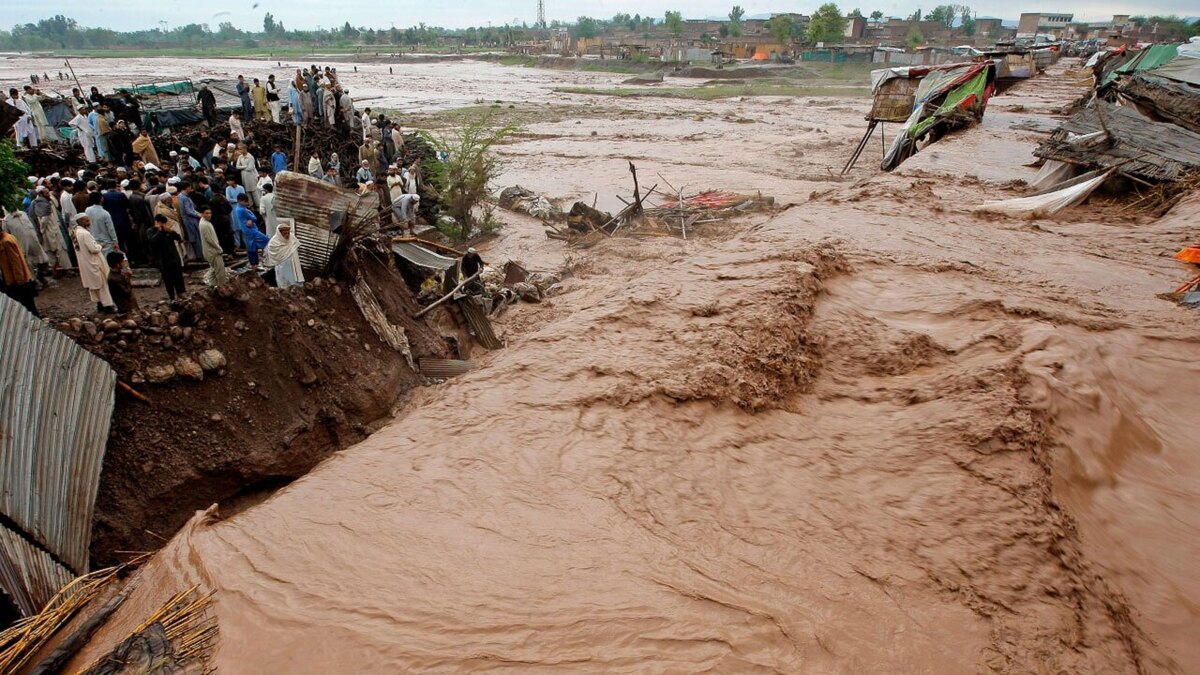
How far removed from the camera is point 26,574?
4.05m

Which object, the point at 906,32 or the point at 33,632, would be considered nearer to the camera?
the point at 33,632

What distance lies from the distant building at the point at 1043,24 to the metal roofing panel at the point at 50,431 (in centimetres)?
8550

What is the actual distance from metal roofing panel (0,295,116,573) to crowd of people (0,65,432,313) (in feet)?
7.35

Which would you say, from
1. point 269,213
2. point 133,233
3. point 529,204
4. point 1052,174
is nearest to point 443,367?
point 269,213

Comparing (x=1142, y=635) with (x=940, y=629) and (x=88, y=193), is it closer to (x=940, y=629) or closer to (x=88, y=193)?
(x=940, y=629)

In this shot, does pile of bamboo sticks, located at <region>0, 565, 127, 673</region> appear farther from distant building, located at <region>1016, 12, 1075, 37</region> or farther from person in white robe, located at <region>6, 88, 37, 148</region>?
distant building, located at <region>1016, 12, 1075, 37</region>

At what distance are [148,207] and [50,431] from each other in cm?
530

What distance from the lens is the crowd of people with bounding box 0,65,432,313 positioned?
707cm

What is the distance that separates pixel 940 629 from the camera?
10.3ft

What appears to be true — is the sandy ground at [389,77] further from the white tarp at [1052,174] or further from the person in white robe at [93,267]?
the white tarp at [1052,174]

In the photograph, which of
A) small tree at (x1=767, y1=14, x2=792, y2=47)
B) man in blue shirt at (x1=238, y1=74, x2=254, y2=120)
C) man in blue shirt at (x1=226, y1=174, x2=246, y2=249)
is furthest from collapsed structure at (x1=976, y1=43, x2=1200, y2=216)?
small tree at (x1=767, y1=14, x2=792, y2=47)

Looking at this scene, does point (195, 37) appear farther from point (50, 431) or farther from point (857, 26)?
point (50, 431)

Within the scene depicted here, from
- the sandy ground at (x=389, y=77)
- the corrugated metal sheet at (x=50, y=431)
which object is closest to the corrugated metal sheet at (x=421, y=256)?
the corrugated metal sheet at (x=50, y=431)

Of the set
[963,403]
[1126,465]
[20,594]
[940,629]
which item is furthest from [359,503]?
[1126,465]
